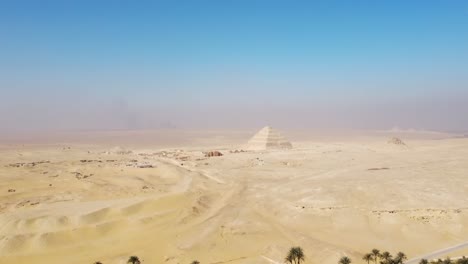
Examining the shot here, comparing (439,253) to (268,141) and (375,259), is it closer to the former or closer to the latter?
(375,259)

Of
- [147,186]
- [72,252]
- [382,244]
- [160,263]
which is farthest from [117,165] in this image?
[382,244]

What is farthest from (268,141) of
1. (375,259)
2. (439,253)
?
(375,259)

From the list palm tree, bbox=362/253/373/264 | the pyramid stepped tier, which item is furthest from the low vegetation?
the pyramid stepped tier

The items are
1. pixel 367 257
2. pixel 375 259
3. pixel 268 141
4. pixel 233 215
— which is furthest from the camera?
pixel 268 141

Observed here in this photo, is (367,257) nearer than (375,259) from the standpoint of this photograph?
Yes

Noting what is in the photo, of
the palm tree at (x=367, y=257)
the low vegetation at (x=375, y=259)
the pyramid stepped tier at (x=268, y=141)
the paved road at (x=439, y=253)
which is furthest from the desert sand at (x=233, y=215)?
the pyramid stepped tier at (x=268, y=141)

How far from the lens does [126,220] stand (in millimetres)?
55719

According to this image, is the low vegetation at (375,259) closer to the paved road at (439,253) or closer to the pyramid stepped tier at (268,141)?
the paved road at (439,253)

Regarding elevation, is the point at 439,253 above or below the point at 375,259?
below

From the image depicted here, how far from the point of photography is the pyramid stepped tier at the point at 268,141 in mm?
138750

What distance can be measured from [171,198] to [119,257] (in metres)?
20.5

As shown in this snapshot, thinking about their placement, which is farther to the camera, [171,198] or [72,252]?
[171,198]

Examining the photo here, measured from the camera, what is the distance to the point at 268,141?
13938 centimetres

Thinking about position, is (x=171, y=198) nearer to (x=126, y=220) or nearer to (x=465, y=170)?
(x=126, y=220)
